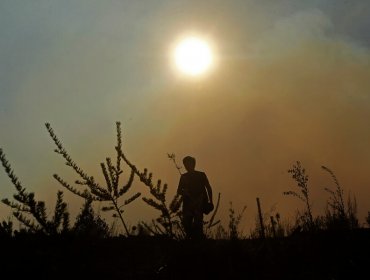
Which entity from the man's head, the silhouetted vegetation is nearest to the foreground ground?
the silhouetted vegetation

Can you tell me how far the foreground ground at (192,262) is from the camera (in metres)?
3.69

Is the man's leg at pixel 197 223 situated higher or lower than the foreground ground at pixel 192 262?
higher

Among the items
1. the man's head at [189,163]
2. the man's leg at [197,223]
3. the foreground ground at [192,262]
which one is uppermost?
the man's head at [189,163]

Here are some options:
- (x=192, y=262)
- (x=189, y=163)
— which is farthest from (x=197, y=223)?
(x=189, y=163)

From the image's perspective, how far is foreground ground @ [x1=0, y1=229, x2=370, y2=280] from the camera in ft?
12.1

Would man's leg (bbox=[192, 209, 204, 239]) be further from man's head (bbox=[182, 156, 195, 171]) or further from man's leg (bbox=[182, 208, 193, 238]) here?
man's head (bbox=[182, 156, 195, 171])

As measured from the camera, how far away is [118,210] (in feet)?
11.4

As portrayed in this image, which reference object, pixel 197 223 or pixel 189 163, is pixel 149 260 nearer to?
pixel 197 223

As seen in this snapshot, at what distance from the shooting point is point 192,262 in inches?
162

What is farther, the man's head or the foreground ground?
the man's head

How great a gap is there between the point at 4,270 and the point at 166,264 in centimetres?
139

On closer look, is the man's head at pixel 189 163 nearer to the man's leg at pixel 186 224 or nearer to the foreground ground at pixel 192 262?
the man's leg at pixel 186 224

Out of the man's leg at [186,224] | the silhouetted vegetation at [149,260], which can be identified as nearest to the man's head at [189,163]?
the man's leg at [186,224]

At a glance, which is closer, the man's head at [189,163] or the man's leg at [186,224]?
the man's leg at [186,224]
